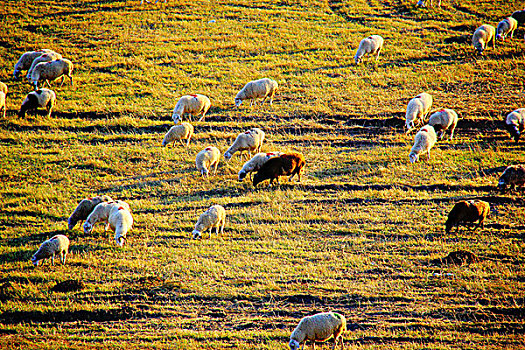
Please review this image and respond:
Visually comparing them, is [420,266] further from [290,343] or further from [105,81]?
[105,81]

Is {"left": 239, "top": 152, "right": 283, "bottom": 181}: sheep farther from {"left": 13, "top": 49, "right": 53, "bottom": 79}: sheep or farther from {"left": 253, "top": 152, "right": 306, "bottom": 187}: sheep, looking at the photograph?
{"left": 13, "top": 49, "right": 53, "bottom": 79}: sheep

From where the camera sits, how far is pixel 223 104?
25.8 metres

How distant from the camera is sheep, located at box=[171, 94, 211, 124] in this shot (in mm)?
23609

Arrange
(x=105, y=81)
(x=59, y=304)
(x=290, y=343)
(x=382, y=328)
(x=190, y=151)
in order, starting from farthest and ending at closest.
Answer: (x=105, y=81) < (x=190, y=151) < (x=59, y=304) < (x=382, y=328) < (x=290, y=343)

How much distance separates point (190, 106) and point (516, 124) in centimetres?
1428

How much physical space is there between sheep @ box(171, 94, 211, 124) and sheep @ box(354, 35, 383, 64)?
1105 cm

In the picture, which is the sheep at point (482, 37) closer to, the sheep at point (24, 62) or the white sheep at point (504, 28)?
the white sheep at point (504, 28)

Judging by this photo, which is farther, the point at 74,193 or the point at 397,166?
the point at 397,166

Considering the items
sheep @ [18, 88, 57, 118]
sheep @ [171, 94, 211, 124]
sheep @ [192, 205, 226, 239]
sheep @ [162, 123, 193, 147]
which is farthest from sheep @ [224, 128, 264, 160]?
sheep @ [18, 88, 57, 118]

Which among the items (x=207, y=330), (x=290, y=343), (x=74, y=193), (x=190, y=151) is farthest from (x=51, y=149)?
(x=290, y=343)

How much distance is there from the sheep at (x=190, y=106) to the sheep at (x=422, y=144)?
31.9 ft

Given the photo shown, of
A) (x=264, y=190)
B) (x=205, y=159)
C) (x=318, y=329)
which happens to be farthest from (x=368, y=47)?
(x=318, y=329)

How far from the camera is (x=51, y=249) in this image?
14109 mm

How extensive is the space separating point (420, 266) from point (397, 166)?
7.03 m
